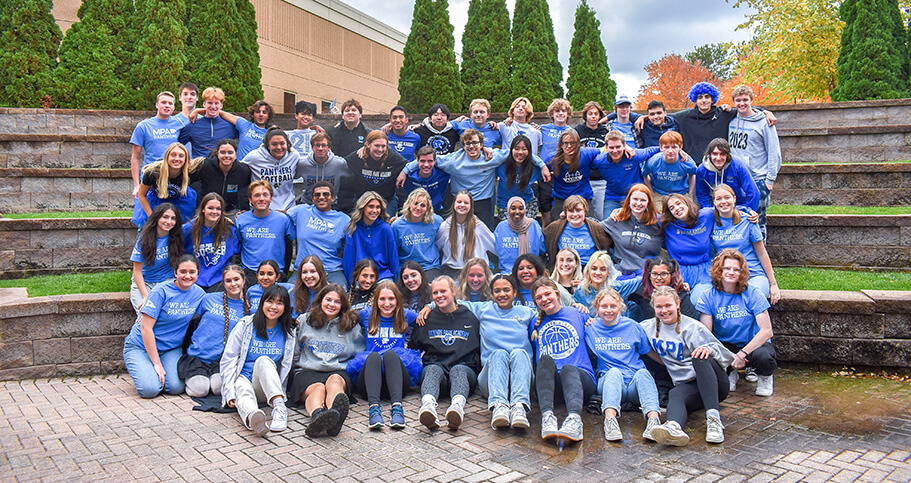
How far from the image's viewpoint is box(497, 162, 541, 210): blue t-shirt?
7.70 meters

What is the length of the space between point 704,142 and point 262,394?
19.2 ft

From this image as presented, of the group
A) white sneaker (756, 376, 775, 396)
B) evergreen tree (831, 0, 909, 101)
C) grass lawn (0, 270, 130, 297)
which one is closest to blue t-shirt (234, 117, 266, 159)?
grass lawn (0, 270, 130, 297)

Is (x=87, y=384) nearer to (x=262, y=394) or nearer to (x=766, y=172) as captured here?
(x=262, y=394)

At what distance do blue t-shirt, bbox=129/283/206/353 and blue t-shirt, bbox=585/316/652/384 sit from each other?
356 centimetres

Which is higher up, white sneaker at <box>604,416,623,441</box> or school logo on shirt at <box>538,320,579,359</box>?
school logo on shirt at <box>538,320,579,359</box>

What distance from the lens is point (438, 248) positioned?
285 inches

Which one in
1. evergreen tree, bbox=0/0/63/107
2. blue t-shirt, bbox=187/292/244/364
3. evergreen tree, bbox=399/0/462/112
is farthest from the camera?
evergreen tree, bbox=399/0/462/112

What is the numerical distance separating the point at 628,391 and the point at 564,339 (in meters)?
0.65

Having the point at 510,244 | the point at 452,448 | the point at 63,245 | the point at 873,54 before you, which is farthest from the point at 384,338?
the point at 873,54

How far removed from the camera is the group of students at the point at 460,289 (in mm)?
5297

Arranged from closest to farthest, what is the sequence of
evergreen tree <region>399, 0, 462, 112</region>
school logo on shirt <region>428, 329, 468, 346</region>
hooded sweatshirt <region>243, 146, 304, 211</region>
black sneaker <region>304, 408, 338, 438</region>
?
1. black sneaker <region>304, 408, 338, 438</region>
2. school logo on shirt <region>428, 329, 468, 346</region>
3. hooded sweatshirt <region>243, 146, 304, 211</region>
4. evergreen tree <region>399, 0, 462, 112</region>

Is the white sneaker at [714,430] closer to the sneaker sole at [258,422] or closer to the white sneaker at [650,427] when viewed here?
the white sneaker at [650,427]

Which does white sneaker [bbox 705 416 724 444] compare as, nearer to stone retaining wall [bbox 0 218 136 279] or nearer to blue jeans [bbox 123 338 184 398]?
blue jeans [bbox 123 338 184 398]

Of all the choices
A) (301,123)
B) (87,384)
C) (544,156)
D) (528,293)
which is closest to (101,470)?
(87,384)
